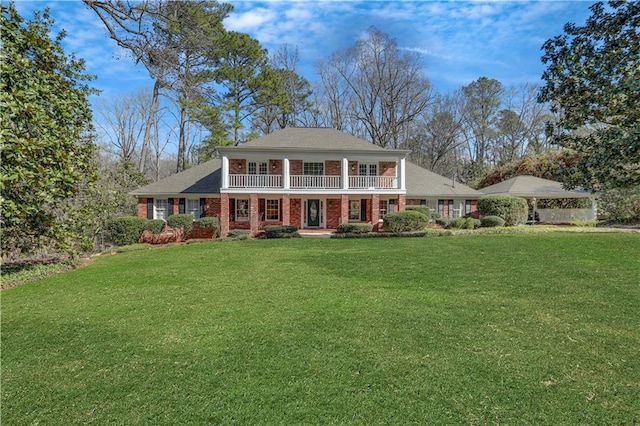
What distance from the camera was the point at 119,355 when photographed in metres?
3.95

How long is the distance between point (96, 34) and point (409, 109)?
30.9m

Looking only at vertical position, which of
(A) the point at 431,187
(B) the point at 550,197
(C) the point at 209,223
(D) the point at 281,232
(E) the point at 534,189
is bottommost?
(D) the point at 281,232

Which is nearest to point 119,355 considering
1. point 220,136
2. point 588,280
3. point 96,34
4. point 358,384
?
point 358,384

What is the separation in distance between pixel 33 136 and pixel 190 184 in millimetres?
17857

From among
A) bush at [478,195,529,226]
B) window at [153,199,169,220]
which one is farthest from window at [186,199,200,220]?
bush at [478,195,529,226]

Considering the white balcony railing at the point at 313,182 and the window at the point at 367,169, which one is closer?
the white balcony railing at the point at 313,182

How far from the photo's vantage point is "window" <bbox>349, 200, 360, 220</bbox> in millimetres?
22234

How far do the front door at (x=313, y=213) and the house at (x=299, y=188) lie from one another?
0.07 m

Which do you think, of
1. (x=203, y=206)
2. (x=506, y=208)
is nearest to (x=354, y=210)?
(x=506, y=208)

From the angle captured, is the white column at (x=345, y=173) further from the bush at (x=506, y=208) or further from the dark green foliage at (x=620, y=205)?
the dark green foliage at (x=620, y=205)

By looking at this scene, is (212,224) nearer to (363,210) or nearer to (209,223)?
(209,223)

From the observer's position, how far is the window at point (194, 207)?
20.8 metres

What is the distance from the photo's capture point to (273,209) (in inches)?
860

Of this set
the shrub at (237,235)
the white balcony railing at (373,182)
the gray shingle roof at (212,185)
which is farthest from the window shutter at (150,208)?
the white balcony railing at (373,182)
